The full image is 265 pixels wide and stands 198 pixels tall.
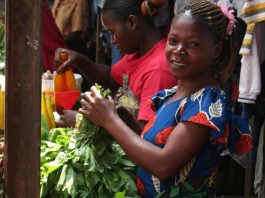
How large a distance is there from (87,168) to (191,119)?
0.58 meters

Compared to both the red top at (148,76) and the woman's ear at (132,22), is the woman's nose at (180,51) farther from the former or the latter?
the woman's ear at (132,22)

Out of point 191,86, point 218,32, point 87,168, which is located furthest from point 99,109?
point 218,32

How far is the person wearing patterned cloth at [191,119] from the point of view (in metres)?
2.08

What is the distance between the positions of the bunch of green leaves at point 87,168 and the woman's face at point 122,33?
723 mm

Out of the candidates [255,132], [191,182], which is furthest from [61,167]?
[255,132]

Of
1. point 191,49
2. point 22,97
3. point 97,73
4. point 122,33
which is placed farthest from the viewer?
point 97,73

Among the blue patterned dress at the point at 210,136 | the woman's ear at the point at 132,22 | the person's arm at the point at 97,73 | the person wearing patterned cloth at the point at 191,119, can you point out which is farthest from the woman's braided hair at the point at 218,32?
the person's arm at the point at 97,73

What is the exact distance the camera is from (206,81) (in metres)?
2.27

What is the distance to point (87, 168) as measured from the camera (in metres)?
2.36

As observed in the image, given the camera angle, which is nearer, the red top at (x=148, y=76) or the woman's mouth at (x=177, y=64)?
the woman's mouth at (x=177, y=64)

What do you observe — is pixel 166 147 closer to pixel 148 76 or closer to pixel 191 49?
pixel 191 49

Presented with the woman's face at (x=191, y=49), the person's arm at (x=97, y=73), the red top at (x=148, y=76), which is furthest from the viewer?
the person's arm at (x=97, y=73)

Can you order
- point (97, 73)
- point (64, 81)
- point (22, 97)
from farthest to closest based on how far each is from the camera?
point (97, 73), point (64, 81), point (22, 97)

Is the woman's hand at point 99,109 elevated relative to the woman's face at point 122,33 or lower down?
lower down
